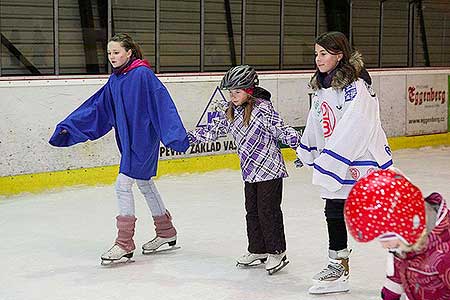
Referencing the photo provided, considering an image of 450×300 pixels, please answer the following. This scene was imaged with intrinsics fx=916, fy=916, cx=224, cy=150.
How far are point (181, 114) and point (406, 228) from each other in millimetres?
6418

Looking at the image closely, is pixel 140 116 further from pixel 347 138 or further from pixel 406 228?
pixel 406 228

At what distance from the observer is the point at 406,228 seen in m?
1.94

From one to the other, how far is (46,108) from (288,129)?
3489 mm

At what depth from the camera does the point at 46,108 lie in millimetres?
7250

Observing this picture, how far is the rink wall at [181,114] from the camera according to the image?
277 inches

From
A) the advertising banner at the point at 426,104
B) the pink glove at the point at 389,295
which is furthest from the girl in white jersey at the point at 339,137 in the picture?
the advertising banner at the point at 426,104

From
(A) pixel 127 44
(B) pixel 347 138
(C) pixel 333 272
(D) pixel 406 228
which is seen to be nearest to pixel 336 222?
(C) pixel 333 272

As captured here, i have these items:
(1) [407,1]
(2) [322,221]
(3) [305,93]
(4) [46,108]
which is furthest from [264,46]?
(2) [322,221]

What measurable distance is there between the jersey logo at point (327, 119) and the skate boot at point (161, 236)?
137cm

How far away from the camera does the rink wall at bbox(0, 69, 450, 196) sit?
7043mm

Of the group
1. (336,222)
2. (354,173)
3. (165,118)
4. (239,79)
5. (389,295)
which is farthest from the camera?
(165,118)

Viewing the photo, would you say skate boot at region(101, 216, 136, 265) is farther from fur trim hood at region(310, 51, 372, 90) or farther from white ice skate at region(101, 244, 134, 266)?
fur trim hood at region(310, 51, 372, 90)

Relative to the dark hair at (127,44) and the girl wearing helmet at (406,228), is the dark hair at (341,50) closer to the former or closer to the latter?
the dark hair at (127,44)

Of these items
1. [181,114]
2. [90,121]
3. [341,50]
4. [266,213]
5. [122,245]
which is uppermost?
[341,50]
